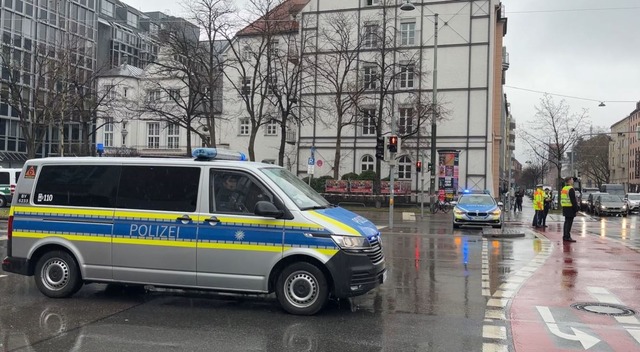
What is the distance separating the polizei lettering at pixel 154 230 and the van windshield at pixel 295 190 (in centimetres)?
142

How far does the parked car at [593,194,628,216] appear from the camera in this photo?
35438 mm

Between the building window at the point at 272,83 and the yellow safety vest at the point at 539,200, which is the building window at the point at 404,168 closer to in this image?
the building window at the point at 272,83

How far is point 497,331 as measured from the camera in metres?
6.46

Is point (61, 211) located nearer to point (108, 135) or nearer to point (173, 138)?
point (173, 138)

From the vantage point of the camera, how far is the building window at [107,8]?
210 ft

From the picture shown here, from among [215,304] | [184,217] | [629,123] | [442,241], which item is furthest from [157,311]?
[629,123]

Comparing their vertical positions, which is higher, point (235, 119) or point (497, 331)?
point (235, 119)

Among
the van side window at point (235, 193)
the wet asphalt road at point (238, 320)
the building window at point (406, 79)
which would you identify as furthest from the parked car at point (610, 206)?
the van side window at point (235, 193)

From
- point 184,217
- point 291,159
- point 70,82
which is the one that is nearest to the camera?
point 184,217

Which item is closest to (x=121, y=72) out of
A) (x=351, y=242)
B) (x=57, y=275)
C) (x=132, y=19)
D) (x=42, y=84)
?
(x=132, y=19)

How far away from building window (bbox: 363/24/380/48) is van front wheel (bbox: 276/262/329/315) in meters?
36.1

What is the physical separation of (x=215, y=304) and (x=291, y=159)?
41.4m

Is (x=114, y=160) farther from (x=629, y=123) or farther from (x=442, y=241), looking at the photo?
(x=629, y=123)

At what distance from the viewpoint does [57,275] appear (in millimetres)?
7945
